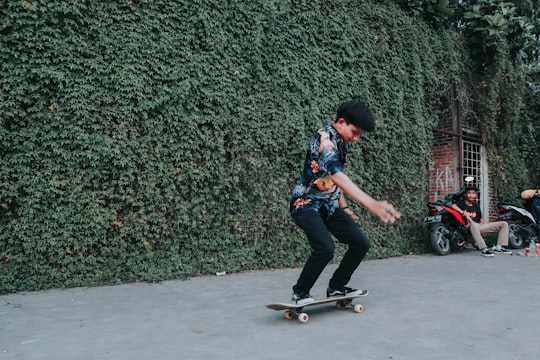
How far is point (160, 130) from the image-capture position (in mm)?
5625

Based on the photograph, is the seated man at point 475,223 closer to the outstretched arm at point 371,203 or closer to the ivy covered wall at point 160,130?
the ivy covered wall at point 160,130

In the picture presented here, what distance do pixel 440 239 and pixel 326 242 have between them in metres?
5.59

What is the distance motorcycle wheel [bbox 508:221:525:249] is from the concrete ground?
4.24 m

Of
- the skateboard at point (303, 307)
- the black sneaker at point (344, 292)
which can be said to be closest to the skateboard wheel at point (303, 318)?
the skateboard at point (303, 307)

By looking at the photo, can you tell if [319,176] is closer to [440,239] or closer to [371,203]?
[371,203]

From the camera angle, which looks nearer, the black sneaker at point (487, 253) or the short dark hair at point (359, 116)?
the short dark hair at point (359, 116)

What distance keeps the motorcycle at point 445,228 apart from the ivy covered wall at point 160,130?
1354mm

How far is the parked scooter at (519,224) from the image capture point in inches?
377

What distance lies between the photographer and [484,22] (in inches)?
397

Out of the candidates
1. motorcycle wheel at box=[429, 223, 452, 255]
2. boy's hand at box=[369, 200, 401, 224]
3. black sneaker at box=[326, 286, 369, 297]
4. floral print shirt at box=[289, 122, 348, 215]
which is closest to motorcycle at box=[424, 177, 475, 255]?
motorcycle wheel at box=[429, 223, 452, 255]

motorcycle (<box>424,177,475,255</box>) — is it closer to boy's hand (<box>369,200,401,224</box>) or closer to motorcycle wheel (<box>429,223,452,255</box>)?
motorcycle wheel (<box>429,223,452,255</box>)

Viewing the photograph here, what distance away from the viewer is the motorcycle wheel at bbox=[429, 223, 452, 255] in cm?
830

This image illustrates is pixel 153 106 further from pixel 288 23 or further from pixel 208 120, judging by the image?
pixel 288 23

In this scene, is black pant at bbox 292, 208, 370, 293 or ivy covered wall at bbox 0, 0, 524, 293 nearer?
black pant at bbox 292, 208, 370, 293
